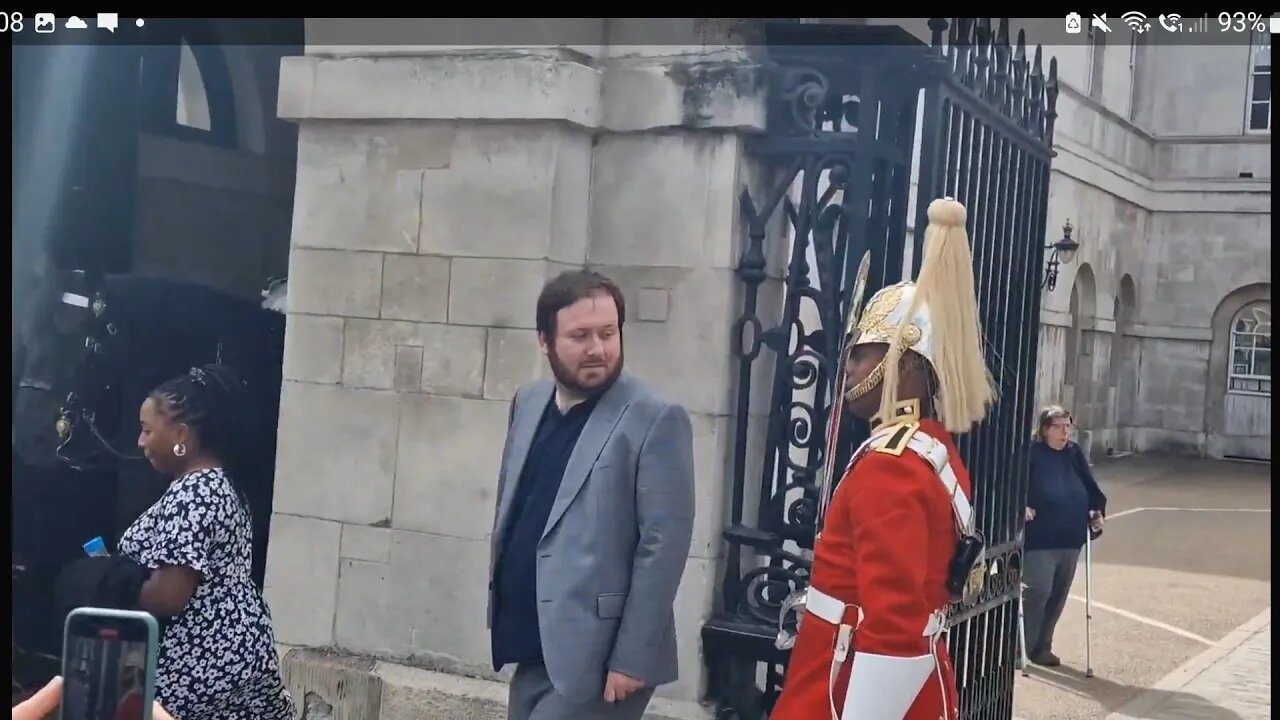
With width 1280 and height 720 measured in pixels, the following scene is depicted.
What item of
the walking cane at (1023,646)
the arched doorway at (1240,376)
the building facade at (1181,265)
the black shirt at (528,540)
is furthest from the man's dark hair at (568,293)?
the arched doorway at (1240,376)

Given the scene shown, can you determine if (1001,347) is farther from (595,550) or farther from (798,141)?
(595,550)

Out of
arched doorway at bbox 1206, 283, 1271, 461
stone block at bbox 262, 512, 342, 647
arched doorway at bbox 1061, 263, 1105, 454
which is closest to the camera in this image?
stone block at bbox 262, 512, 342, 647

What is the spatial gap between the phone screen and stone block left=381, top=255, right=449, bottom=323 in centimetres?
143

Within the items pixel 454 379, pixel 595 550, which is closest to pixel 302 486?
pixel 454 379

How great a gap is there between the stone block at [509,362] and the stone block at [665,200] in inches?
11.5

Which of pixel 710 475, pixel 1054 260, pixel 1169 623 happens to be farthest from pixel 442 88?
pixel 1054 260

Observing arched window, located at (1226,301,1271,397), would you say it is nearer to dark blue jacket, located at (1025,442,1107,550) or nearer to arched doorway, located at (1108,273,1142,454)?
arched doorway, located at (1108,273,1142,454)

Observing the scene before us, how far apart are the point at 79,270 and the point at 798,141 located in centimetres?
215

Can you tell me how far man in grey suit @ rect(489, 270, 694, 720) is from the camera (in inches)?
130

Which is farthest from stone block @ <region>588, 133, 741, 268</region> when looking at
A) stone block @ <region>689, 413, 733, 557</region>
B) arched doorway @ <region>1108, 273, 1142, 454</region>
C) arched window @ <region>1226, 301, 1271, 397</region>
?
arched window @ <region>1226, 301, 1271, 397</region>

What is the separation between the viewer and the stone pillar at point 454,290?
3994mm

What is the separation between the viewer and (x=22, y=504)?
14.3 feet

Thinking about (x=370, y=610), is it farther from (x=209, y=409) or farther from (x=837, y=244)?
(x=837, y=244)

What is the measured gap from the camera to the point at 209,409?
3814mm
